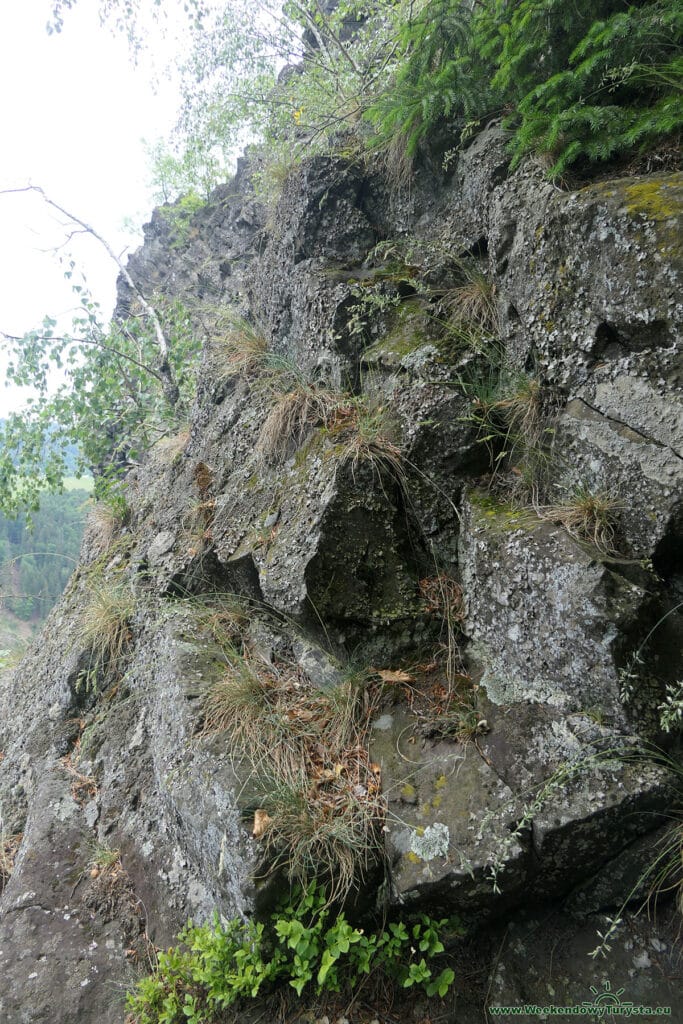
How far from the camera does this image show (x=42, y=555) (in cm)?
675

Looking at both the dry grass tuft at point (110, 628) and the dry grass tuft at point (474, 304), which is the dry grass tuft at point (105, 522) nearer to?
the dry grass tuft at point (110, 628)

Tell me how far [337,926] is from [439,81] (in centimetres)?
467

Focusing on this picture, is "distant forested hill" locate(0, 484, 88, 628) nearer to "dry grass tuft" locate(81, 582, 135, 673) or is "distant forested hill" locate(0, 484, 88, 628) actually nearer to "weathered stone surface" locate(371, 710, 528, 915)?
"dry grass tuft" locate(81, 582, 135, 673)

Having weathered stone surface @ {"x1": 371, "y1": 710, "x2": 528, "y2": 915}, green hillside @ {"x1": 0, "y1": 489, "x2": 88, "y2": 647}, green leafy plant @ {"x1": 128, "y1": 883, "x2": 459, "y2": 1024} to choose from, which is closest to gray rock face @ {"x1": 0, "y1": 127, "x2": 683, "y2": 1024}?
weathered stone surface @ {"x1": 371, "y1": 710, "x2": 528, "y2": 915}

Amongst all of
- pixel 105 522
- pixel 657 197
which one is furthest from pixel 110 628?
pixel 657 197

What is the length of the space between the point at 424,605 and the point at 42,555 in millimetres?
5265

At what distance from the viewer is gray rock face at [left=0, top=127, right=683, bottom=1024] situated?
243cm

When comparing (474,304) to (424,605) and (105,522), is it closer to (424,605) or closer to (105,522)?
(424,605)

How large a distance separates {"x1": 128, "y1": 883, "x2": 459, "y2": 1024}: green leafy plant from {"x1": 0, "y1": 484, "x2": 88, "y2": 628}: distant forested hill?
352cm

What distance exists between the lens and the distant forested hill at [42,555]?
6.19 meters

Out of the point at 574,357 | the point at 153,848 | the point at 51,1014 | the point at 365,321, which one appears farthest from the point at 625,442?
the point at 51,1014

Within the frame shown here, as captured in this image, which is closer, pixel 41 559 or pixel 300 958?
pixel 300 958

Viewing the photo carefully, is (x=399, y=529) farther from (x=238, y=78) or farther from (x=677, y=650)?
(x=238, y=78)

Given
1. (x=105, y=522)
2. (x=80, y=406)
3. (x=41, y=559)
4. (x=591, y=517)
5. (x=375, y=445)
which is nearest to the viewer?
(x=591, y=517)
